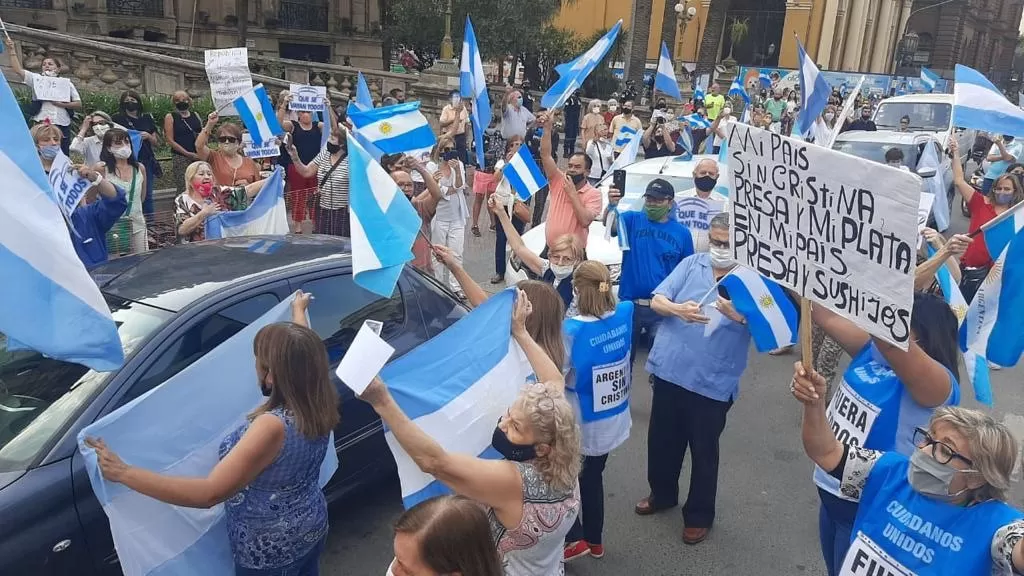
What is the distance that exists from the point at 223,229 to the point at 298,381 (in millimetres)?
3948

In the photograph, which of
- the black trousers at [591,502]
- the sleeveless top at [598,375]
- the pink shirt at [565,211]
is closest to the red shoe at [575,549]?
the black trousers at [591,502]

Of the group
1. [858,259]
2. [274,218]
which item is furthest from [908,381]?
[274,218]

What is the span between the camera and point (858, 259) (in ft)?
8.72

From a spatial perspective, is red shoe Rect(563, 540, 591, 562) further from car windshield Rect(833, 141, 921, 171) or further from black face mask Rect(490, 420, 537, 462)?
car windshield Rect(833, 141, 921, 171)

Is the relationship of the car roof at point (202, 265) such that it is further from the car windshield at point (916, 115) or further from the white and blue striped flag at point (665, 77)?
the car windshield at point (916, 115)

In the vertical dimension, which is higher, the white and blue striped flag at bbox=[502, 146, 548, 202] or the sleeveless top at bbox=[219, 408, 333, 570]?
the white and blue striped flag at bbox=[502, 146, 548, 202]

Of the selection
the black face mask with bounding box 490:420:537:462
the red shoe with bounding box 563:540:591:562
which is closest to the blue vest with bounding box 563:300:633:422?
the red shoe with bounding box 563:540:591:562

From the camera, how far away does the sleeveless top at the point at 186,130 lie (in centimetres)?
991

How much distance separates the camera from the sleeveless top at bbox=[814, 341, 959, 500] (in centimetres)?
307

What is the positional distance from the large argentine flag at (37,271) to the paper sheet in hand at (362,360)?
1028 millimetres

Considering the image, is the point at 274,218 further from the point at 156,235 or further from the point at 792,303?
the point at 792,303

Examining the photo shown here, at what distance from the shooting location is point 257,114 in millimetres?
8234

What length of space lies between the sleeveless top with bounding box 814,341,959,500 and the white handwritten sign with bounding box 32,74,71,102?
368 inches

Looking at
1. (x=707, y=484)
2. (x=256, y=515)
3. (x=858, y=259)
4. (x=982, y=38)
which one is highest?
(x=982, y=38)
